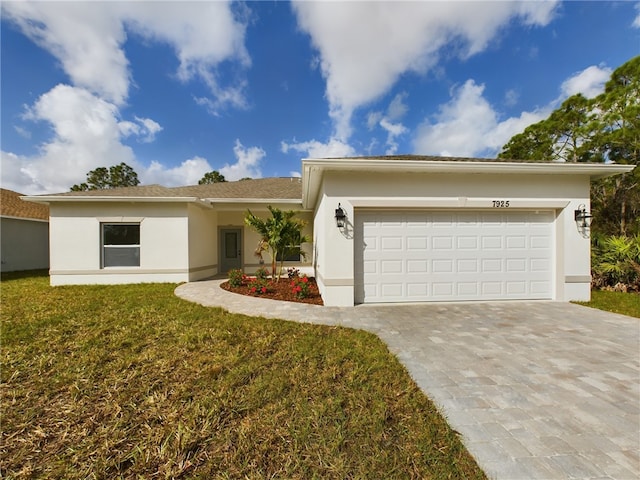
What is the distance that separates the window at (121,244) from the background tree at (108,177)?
36.5 m

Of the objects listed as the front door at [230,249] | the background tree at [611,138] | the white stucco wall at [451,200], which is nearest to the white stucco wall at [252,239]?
the front door at [230,249]

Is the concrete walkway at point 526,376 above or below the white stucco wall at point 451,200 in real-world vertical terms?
below

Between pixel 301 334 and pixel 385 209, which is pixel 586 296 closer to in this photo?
pixel 385 209

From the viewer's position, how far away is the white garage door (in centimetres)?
636

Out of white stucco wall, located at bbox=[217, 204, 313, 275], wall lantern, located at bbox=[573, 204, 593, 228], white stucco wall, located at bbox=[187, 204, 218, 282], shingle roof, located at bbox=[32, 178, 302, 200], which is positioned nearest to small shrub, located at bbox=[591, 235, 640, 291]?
wall lantern, located at bbox=[573, 204, 593, 228]

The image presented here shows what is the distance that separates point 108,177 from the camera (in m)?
37.5

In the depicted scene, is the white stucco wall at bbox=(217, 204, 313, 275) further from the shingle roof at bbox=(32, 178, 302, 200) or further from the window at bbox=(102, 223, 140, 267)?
the window at bbox=(102, 223, 140, 267)

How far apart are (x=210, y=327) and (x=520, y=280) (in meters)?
7.68

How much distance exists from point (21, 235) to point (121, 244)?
31.5ft

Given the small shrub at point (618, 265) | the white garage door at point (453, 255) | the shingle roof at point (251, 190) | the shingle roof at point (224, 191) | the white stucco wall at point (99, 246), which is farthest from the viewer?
the shingle roof at point (251, 190)

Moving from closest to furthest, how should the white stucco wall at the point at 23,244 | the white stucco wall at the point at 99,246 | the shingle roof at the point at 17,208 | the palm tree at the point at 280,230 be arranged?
the palm tree at the point at 280,230 → the white stucco wall at the point at 99,246 → the white stucco wall at the point at 23,244 → the shingle roof at the point at 17,208

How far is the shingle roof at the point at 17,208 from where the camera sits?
12.9 metres

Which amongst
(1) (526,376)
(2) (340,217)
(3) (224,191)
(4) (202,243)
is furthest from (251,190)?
(1) (526,376)

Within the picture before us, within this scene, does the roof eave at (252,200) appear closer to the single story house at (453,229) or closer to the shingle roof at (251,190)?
the shingle roof at (251,190)
